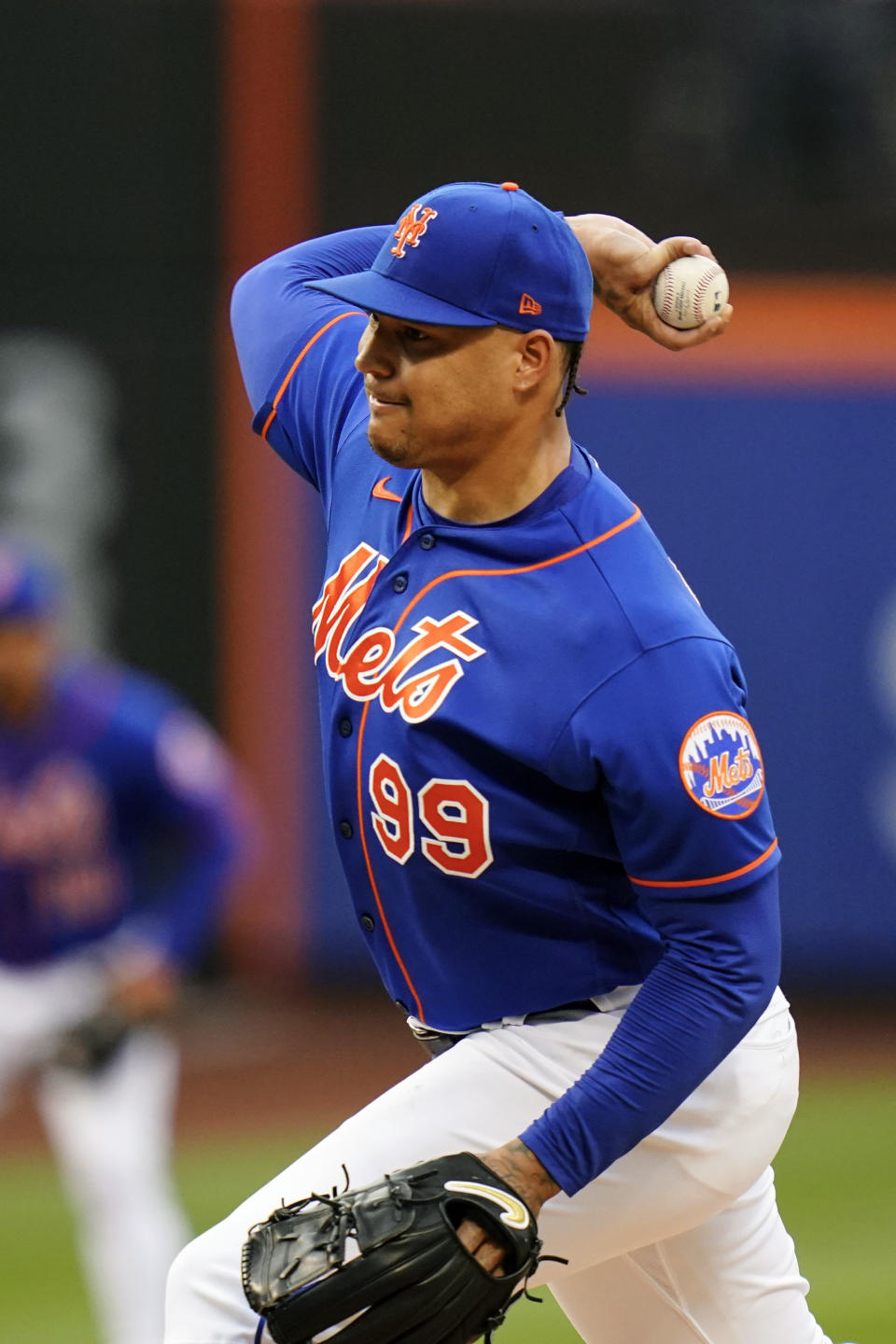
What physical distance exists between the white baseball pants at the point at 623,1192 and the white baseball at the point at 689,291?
3.62 feet

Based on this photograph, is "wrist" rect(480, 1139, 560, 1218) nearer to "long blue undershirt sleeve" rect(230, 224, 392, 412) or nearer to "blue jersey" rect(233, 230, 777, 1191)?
"blue jersey" rect(233, 230, 777, 1191)

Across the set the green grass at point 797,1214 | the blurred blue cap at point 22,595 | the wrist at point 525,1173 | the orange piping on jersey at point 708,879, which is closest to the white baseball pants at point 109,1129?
the green grass at point 797,1214

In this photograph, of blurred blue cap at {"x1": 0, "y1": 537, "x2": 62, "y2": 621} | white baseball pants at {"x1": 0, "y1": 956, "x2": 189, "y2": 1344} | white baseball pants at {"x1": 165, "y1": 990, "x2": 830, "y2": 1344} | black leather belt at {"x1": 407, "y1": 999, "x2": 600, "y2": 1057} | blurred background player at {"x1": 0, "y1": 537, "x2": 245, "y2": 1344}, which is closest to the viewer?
white baseball pants at {"x1": 165, "y1": 990, "x2": 830, "y2": 1344}

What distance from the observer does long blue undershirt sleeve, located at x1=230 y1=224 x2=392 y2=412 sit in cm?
401

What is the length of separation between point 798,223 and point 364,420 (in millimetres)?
7528

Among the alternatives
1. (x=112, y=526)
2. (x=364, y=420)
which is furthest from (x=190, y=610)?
(x=364, y=420)

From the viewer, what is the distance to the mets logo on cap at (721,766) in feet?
10.3

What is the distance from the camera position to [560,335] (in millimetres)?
3396

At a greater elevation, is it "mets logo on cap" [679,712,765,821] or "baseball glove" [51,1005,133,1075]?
"mets logo on cap" [679,712,765,821]

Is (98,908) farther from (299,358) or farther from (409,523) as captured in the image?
(409,523)

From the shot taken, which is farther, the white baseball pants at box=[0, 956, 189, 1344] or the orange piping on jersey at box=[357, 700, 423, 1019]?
the white baseball pants at box=[0, 956, 189, 1344]

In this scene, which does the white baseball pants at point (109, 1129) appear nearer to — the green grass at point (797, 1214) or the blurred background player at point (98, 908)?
the blurred background player at point (98, 908)

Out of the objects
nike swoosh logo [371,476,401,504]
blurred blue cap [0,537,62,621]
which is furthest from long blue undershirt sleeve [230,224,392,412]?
blurred blue cap [0,537,62,621]

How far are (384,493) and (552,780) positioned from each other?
2.19 ft
